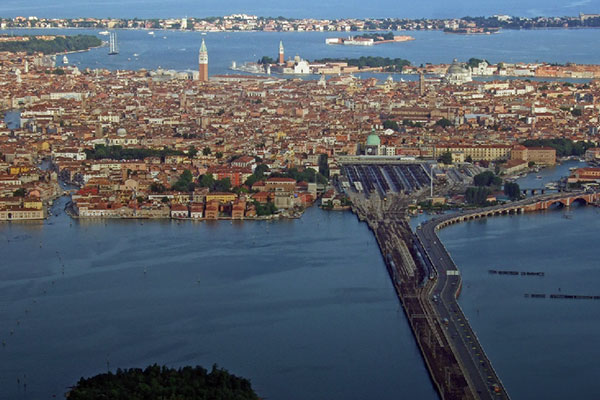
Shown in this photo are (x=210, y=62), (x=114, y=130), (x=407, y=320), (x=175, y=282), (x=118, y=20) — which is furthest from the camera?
(x=118, y=20)

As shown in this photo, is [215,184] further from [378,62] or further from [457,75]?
[378,62]

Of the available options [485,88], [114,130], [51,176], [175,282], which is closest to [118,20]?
[485,88]

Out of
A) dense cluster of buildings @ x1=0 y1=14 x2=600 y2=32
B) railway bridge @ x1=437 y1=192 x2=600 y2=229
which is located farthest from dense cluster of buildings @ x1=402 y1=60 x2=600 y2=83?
railway bridge @ x1=437 y1=192 x2=600 y2=229

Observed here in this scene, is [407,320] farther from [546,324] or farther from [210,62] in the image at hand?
[210,62]

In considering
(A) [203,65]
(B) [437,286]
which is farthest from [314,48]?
(B) [437,286]

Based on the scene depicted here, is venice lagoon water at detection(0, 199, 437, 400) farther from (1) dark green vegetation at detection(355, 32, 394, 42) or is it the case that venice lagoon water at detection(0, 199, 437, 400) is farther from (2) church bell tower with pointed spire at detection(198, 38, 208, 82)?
(1) dark green vegetation at detection(355, 32, 394, 42)

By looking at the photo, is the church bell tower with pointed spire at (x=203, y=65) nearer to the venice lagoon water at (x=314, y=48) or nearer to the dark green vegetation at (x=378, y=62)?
the venice lagoon water at (x=314, y=48)
